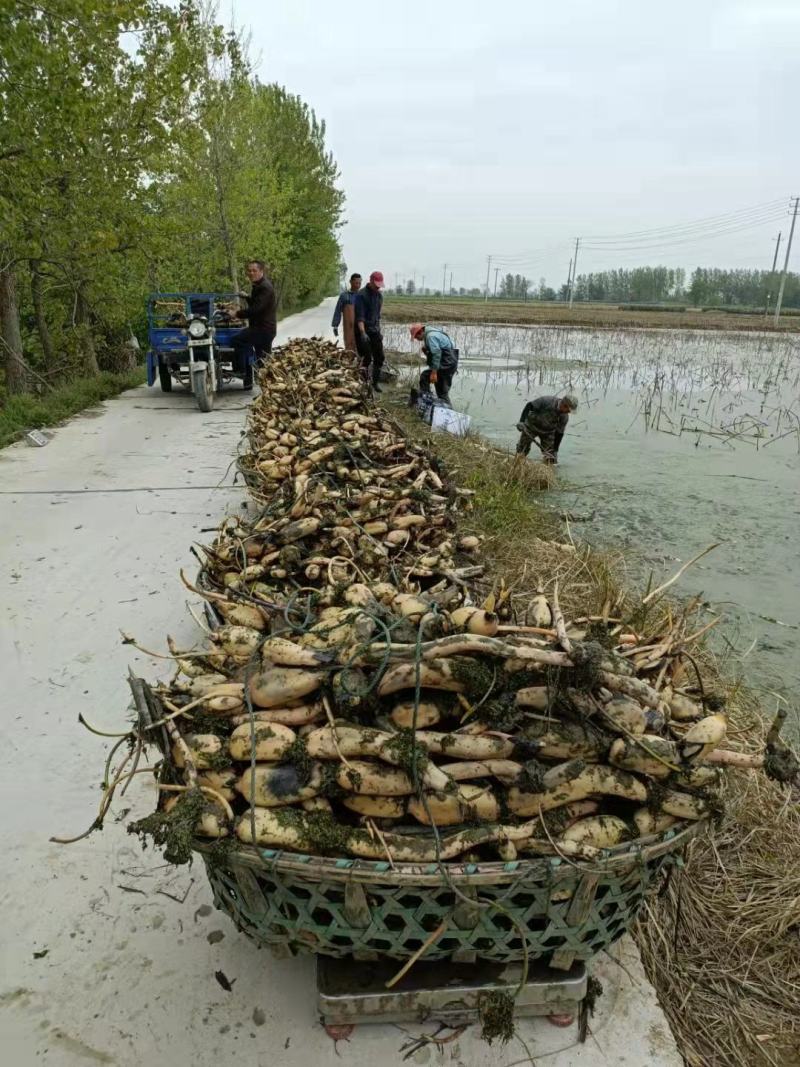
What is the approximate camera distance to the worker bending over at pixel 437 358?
32.1 feet

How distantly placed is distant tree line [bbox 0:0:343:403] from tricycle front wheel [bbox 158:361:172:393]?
1.73m

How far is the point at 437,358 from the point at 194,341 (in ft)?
11.1

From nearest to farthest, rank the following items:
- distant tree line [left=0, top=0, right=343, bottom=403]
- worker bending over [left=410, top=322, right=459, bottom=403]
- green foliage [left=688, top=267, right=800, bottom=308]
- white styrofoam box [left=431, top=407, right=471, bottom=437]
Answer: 1. distant tree line [left=0, top=0, right=343, bottom=403]
2. white styrofoam box [left=431, top=407, right=471, bottom=437]
3. worker bending over [left=410, top=322, right=459, bottom=403]
4. green foliage [left=688, top=267, right=800, bottom=308]

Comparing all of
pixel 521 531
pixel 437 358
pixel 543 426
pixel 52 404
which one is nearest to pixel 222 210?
pixel 52 404

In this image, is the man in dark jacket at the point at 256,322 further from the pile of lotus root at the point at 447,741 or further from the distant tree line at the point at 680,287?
the distant tree line at the point at 680,287

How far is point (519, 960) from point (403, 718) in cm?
70

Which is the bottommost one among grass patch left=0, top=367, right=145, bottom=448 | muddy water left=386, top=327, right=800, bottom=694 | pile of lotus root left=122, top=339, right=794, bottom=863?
muddy water left=386, top=327, right=800, bottom=694

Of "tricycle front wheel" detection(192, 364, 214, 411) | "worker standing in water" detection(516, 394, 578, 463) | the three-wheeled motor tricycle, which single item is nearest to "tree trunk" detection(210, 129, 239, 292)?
the three-wheeled motor tricycle

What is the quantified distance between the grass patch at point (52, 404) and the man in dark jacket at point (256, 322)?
2.19 metres

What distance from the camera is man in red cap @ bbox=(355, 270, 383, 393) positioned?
35.2 ft

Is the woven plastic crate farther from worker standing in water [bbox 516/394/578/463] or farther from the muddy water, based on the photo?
worker standing in water [bbox 516/394/578/463]

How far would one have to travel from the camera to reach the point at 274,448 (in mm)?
5078

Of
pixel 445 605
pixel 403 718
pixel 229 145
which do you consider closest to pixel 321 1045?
pixel 403 718

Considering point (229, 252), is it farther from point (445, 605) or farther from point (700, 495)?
point (445, 605)
